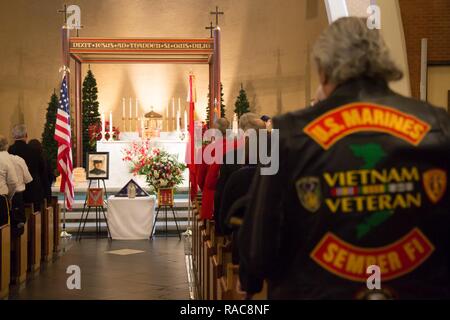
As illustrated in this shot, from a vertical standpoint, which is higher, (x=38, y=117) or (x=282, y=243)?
(x=38, y=117)

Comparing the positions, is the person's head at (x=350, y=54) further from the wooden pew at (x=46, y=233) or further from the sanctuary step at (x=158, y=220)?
the sanctuary step at (x=158, y=220)

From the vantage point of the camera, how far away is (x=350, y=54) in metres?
2.22

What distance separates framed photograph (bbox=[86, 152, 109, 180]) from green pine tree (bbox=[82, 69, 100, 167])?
16.4ft

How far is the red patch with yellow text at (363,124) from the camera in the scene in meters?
2.19

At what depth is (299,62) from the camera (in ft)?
59.2

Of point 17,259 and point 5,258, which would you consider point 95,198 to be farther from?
point 5,258

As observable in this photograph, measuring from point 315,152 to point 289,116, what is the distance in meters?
0.14

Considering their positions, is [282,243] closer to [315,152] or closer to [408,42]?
[315,152]

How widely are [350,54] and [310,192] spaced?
45cm

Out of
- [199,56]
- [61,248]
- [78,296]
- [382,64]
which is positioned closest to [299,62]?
[199,56]

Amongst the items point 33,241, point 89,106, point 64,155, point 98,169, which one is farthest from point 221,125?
point 89,106

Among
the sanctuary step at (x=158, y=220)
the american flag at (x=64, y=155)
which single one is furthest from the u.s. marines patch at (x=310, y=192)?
the sanctuary step at (x=158, y=220)

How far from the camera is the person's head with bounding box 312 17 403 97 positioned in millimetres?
2213

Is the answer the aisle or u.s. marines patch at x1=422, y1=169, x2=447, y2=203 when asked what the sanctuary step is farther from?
u.s. marines patch at x1=422, y1=169, x2=447, y2=203
